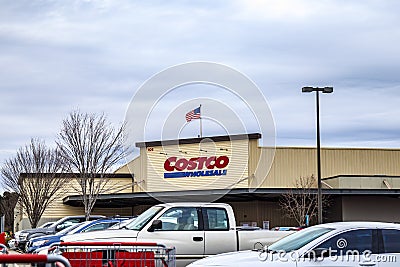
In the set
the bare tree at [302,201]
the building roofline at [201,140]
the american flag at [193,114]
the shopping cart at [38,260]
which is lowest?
the shopping cart at [38,260]

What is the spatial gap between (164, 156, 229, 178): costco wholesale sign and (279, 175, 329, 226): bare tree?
4938 mm

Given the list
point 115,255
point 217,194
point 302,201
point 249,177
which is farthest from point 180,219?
point 249,177

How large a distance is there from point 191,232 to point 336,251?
6188mm

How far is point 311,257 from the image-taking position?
36.4 ft

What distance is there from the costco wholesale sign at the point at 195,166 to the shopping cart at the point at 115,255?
40257 millimetres

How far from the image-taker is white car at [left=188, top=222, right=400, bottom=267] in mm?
11141

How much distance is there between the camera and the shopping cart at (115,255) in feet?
34.7

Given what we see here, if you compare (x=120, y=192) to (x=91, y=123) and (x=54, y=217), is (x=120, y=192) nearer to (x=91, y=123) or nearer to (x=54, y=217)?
(x=54, y=217)

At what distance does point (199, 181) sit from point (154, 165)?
156 inches

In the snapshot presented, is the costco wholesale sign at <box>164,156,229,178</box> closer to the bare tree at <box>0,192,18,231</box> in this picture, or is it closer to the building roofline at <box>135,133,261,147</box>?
the building roofline at <box>135,133,261,147</box>

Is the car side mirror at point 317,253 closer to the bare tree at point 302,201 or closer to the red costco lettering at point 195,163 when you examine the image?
the bare tree at point 302,201

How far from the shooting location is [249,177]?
168ft

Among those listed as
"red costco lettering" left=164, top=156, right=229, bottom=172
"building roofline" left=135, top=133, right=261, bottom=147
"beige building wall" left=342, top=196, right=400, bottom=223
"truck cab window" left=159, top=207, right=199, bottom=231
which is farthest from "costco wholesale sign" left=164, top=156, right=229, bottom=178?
"truck cab window" left=159, top=207, right=199, bottom=231

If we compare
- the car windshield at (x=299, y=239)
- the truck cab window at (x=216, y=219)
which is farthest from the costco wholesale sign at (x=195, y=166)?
the car windshield at (x=299, y=239)
